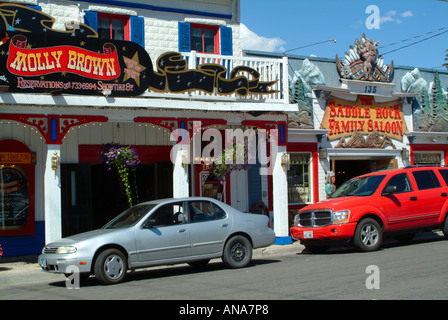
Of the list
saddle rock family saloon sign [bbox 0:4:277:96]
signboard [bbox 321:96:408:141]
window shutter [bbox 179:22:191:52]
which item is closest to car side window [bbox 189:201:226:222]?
saddle rock family saloon sign [bbox 0:4:277:96]

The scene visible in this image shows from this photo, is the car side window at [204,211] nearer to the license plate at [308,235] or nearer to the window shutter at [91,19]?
the license plate at [308,235]

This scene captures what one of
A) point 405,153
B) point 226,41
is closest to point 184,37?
point 226,41

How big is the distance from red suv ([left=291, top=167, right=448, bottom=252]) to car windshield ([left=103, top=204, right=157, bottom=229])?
4.22 meters

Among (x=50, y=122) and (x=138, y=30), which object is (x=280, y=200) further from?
(x=138, y=30)

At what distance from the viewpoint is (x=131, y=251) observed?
10.1 meters

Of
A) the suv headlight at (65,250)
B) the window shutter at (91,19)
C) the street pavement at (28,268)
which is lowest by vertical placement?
the street pavement at (28,268)

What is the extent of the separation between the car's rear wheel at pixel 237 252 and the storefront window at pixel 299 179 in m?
7.78

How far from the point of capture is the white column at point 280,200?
603 inches

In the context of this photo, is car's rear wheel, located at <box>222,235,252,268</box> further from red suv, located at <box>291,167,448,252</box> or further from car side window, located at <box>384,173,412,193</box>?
car side window, located at <box>384,173,412,193</box>

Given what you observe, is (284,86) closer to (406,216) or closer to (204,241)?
(406,216)

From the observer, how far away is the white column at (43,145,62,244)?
1273 centimetres

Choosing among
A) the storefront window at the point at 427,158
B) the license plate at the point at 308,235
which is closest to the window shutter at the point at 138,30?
the license plate at the point at 308,235

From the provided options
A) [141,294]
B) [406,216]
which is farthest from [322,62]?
[141,294]
